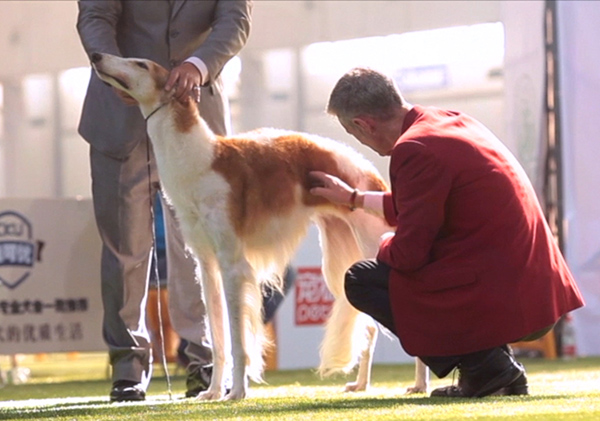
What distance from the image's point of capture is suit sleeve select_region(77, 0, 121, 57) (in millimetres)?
4461

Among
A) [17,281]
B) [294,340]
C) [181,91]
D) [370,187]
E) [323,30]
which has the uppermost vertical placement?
[323,30]

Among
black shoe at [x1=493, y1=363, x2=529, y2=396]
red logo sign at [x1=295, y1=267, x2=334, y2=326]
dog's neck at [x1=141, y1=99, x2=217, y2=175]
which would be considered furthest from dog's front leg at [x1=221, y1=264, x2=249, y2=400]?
red logo sign at [x1=295, y1=267, x2=334, y2=326]

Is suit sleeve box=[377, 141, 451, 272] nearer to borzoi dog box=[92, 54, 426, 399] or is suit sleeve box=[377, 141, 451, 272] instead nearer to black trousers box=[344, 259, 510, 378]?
black trousers box=[344, 259, 510, 378]

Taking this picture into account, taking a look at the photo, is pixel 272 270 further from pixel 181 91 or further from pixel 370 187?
pixel 181 91

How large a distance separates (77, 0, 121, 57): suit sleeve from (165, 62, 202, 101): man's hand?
41cm

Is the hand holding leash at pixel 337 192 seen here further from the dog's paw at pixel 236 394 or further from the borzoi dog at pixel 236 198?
the dog's paw at pixel 236 394

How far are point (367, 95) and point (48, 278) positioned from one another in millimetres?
3660

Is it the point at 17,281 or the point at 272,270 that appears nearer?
the point at 272,270

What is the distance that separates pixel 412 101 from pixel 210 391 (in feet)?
14.8

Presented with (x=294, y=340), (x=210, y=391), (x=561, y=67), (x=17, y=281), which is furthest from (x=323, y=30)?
(x=210, y=391)

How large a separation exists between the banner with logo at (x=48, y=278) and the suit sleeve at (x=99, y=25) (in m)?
2.40

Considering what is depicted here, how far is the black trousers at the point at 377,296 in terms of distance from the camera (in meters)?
3.58

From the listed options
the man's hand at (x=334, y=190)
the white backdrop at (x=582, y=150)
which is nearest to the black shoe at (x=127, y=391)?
the man's hand at (x=334, y=190)

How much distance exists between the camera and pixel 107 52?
443cm
